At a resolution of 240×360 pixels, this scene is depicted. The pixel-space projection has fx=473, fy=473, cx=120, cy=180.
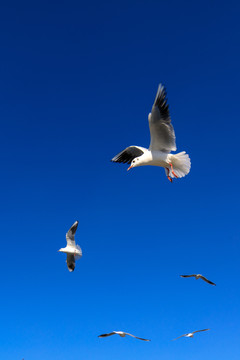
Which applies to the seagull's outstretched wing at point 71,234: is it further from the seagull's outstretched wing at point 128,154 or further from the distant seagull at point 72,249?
the seagull's outstretched wing at point 128,154

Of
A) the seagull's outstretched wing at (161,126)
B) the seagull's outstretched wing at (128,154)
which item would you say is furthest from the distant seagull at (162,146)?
the seagull's outstretched wing at (128,154)

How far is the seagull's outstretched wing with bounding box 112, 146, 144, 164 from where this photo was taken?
762 inches

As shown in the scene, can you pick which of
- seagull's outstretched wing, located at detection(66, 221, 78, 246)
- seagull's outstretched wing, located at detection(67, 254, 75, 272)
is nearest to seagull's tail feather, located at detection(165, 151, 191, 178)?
seagull's outstretched wing, located at detection(66, 221, 78, 246)

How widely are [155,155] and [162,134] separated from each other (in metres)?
Answer: 0.86

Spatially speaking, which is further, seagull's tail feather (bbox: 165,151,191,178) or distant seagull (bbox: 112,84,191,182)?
seagull's tail feather (bbox: 165,151,191,178)

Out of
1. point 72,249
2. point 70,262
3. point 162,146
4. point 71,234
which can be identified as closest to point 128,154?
point 162,146

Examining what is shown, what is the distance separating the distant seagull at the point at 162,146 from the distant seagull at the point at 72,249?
6.91 meters

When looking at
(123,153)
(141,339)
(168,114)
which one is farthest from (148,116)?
(141,339)

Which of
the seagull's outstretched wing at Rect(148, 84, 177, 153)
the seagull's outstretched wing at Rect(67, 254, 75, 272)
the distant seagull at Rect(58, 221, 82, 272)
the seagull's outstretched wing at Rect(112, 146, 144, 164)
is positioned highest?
the seagull's outstretched wing at Rect(112, 146, 144, 164)

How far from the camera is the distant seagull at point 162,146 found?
15945mm

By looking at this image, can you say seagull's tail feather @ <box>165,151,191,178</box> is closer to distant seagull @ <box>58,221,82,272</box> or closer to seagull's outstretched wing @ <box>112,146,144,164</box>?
seagull's outstretched wing @ <box>112,146,144,164</box>

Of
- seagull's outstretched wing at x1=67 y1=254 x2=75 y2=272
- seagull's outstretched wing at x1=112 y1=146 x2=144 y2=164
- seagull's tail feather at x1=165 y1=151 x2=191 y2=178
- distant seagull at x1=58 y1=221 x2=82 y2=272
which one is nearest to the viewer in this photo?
seagull's tail feather at x1=165 y1=151 x2=191 y2=178

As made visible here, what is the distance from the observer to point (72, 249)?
22891mm

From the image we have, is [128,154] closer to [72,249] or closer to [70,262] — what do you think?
[72,249]
